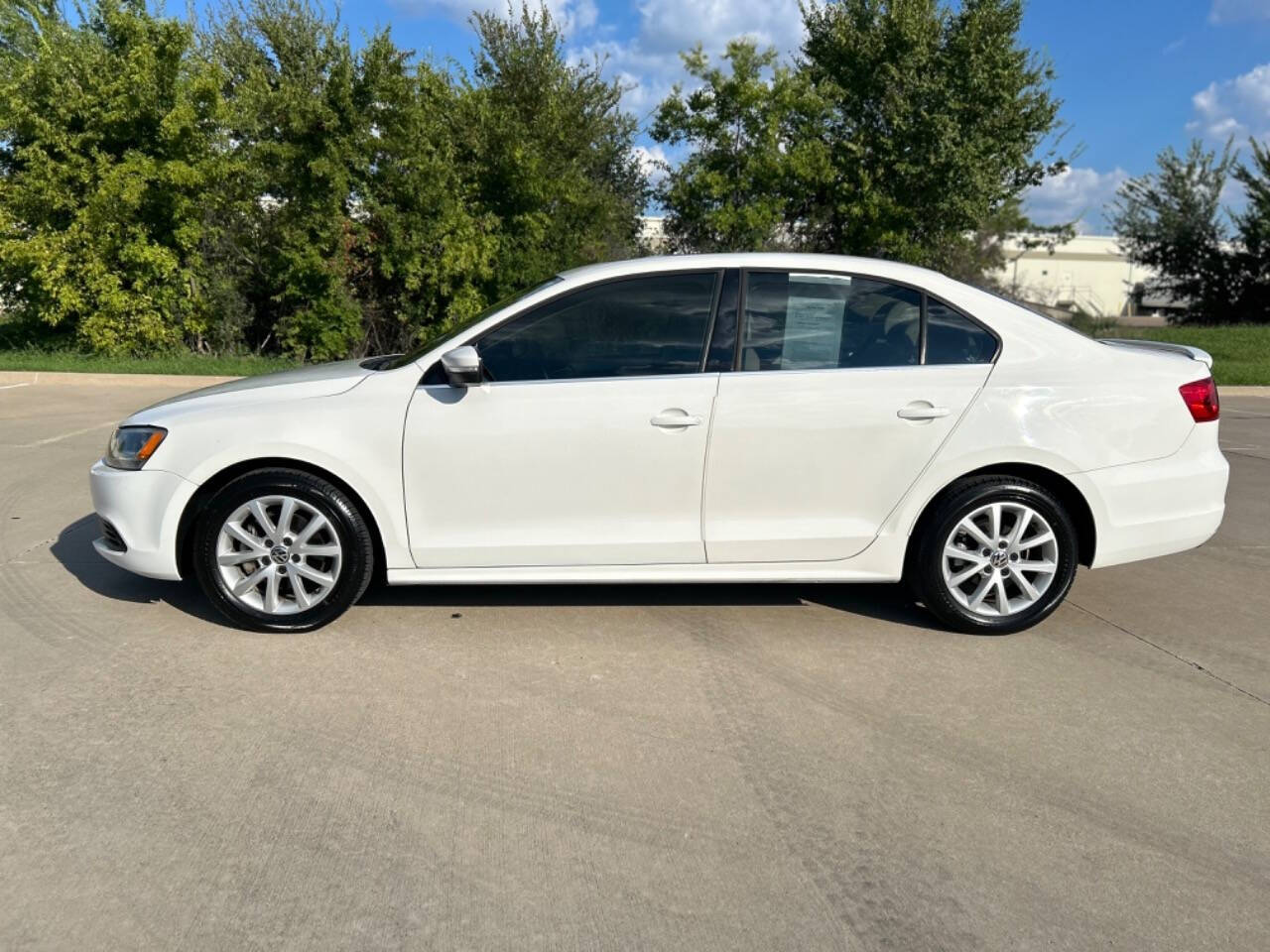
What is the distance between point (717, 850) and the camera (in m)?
2.93

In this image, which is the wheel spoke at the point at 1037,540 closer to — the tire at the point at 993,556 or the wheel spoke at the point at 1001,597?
the tire at the point at 993,556

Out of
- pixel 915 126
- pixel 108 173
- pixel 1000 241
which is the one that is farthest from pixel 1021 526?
pixel 1000 241

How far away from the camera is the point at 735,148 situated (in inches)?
714

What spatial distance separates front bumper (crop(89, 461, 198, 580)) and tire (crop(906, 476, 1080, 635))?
332cm

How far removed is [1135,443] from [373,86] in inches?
495

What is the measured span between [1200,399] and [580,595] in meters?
3.09

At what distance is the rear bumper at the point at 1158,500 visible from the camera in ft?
15.0

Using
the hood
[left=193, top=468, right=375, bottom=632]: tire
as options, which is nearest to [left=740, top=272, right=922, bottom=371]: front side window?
the hood

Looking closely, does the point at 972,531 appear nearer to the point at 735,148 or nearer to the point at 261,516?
the point at 261,516

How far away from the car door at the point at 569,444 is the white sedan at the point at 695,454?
0.01 meters

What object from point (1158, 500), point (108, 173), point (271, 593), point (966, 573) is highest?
point (108, 173)

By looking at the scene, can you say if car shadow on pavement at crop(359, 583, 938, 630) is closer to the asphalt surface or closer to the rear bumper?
the asphalt surface

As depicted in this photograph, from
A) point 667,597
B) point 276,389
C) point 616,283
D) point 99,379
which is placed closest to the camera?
point 276,389

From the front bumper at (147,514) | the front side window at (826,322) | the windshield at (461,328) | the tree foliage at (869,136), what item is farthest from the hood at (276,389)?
→ the tree foliage at (869,136)
